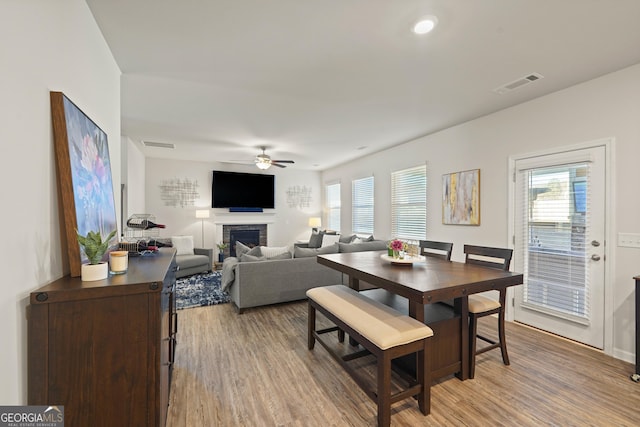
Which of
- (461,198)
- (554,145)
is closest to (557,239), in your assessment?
(554,145)

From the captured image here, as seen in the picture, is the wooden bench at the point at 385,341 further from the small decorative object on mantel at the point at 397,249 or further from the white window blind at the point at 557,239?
the white window blind at the point at 557,239

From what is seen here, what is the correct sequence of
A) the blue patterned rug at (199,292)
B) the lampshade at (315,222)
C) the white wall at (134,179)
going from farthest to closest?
the lampshade at (315,222), the white wall at (134,179), the blue patterned rug at (199,292)

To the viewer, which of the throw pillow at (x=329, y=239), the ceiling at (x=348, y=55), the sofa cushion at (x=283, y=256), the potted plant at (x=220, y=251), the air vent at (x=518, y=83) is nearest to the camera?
the ceiling at (x=348, y=55)

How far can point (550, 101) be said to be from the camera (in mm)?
3016

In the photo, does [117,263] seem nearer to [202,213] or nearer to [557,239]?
[557,239]

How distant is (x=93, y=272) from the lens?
1.28 m

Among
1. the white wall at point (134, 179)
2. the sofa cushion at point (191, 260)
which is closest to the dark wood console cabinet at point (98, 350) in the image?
the white wall at point (134, 179)

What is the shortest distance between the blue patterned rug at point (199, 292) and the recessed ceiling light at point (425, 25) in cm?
398

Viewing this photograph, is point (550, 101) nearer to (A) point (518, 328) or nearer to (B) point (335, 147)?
(A) point (518, 328)

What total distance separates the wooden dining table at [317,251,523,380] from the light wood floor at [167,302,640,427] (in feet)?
0.79

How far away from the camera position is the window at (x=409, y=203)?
4.78m

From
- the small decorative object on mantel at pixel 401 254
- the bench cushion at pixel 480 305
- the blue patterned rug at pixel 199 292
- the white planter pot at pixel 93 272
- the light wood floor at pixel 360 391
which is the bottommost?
the light wood floor at pixel 360 391

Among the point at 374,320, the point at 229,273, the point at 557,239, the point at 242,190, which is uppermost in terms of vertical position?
the point at 242,190

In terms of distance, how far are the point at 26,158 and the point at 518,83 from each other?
378cm
